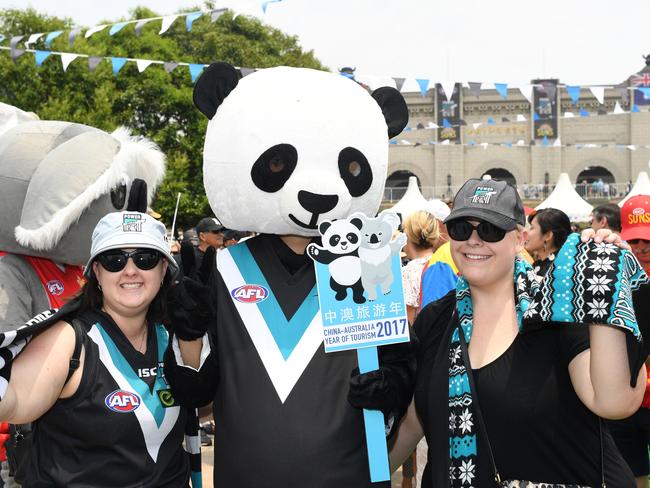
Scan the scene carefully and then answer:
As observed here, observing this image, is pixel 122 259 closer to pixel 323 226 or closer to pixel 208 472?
pixel 323 226

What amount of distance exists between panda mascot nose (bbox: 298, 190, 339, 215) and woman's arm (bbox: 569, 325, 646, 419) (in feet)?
3.72

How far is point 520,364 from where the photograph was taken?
2479 millimetres

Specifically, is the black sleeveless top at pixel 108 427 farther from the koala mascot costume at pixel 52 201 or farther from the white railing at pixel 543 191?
→ the white railing at pixel 543 191

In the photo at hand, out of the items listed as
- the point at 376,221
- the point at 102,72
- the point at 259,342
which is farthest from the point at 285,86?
the point at 102,72

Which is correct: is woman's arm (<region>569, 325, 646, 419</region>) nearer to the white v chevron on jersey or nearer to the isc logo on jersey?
the white v chevron on jersey

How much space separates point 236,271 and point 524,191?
3729 centimetres

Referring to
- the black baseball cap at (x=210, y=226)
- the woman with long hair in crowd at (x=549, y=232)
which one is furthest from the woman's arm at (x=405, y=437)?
the black baseball cap at (x=210, y=226)

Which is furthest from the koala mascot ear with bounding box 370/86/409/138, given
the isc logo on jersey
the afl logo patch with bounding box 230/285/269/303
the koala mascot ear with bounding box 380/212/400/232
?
the isc logo on jersey

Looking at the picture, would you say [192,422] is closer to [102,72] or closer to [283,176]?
[283,176]

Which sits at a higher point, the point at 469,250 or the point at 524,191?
the point at 524,191

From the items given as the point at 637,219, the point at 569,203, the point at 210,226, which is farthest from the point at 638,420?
the point at 569,203

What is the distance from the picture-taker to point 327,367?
283cm

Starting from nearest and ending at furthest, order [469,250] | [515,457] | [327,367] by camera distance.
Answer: [515,457]
[469,250]
[327,367]

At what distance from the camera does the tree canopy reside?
1802 cm
